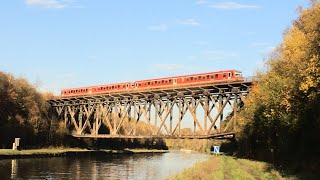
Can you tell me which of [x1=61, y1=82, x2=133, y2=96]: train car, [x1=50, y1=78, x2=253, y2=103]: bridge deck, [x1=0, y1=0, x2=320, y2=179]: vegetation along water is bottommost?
[x1=0, y1=0, x2=320, y2=179]: vegetation along water

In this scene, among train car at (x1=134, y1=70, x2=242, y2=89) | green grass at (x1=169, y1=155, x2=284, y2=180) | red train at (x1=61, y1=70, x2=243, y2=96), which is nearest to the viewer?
green grass at (x1=169, y1=155, x2=284, y2=180)

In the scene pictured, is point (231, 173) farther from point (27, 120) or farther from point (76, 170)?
point (27, 120)

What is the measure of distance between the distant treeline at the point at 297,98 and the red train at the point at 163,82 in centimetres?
1588

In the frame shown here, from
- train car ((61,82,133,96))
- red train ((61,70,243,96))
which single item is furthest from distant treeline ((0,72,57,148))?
red train ((61,70,243,96))

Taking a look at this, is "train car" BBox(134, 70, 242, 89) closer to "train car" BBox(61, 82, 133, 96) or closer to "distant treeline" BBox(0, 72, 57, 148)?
"train car" BBox(61, 82, 133, 96)

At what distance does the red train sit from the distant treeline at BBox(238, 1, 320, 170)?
15.9m

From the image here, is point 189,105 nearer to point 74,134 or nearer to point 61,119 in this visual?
point 74,134

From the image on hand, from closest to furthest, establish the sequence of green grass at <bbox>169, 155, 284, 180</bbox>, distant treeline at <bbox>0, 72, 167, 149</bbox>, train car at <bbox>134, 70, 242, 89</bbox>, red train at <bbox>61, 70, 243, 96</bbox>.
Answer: green grass at <bbox>169, 155, 284, 180</bbox>
train car at <bbox>134, 70, 242, 89</bbox>
red train at <bbox>61, 70, 243, 96</bbox>
distant treeline at <bbox>0, 72, 167, 149</bbox>

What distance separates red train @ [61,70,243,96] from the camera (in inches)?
2657

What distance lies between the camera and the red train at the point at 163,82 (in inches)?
2657

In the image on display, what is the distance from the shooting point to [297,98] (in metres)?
34.2

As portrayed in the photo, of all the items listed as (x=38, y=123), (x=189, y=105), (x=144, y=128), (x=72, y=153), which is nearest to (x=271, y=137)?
(x=189, y=105)

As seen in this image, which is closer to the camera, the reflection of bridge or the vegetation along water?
the vegetation along water

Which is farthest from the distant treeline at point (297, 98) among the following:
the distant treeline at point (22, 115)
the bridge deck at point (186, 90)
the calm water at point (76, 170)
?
the distant treeline at point (22, 115)
